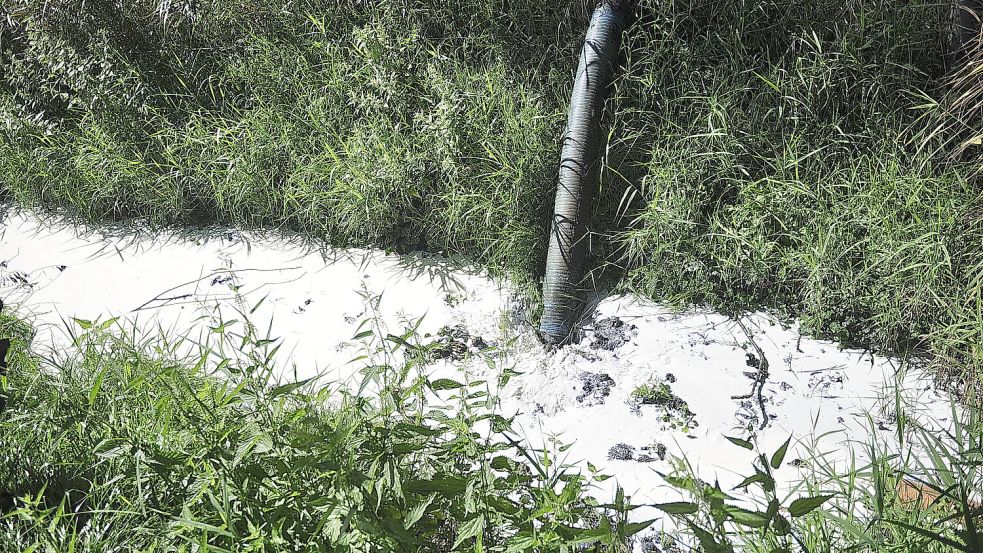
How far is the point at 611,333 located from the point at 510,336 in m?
0.49

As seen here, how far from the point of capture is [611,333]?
350cm

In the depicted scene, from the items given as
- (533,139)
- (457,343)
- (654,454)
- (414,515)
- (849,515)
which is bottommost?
(654,454)

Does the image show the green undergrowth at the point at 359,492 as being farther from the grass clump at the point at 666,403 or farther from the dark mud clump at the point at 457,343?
the dark mud clump at the point at 457,343

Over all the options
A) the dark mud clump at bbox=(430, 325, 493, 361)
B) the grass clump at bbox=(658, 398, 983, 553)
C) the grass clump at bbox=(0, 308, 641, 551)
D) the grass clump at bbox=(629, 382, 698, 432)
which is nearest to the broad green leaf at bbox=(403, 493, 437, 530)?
the grass clump at bbox=(0, 308, 641, 551)

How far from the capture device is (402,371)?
6.55 ft

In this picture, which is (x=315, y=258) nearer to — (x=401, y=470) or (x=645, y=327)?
(x=645, y=327)

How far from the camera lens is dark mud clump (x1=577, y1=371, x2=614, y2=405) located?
10.7ft

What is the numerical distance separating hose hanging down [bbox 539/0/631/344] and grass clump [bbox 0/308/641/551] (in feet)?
4.42

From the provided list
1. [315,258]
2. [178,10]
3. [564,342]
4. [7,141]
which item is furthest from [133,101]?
[564,342]

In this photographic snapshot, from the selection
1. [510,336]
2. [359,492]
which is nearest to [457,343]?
[510,336]

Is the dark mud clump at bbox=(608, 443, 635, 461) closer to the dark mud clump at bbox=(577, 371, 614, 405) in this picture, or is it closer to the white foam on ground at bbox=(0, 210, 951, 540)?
the white foam on ground at bbox=(0, 210, 951, 540)

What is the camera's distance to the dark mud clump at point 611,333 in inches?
136

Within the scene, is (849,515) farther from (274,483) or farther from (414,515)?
(274,483)

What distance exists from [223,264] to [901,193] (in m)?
3.41
